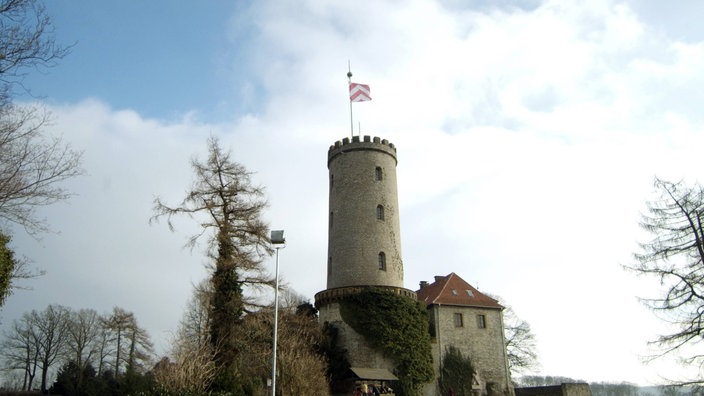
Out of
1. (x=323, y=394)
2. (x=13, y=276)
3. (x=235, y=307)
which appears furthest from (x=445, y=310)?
(x=13, y=276)

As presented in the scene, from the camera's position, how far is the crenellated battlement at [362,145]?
1558 inches

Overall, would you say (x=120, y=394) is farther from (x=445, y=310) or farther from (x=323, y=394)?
(x=445, y=310)

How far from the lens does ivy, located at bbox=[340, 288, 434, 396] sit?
108 ft

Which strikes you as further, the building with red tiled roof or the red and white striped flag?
the building with red tiled roof

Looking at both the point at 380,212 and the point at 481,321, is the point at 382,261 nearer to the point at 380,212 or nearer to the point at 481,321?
the point at 380,212

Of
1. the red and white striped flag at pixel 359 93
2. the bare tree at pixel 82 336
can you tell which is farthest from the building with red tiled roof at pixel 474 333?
the bare tree at pixel 82 336

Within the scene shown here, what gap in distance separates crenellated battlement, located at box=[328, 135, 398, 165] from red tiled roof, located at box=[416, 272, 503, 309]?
1126cm

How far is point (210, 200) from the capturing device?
24250 mm

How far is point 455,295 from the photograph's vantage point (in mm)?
40531

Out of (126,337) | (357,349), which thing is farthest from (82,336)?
(357,349)

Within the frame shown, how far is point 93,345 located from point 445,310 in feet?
131

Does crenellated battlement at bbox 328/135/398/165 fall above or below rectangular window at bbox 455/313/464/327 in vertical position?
above

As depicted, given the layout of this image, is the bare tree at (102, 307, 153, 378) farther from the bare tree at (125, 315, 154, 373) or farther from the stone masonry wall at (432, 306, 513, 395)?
the stone masonry wall at (432, 306, 513, 395)

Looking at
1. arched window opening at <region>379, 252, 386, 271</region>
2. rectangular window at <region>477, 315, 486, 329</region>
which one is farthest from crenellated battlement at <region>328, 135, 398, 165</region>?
rectangular window at <region>477, 315, 486, 329</region>
